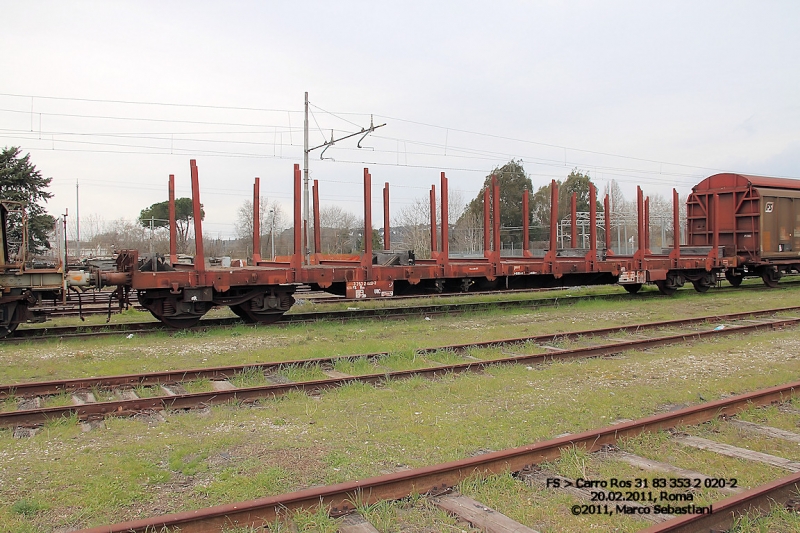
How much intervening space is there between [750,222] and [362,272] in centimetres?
1530

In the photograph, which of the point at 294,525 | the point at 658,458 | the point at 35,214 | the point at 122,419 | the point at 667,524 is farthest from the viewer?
the point at 35,214

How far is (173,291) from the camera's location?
1103cm

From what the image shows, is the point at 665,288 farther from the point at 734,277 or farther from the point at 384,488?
the point at 384,488

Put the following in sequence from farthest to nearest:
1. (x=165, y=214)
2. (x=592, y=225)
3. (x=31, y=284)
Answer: (x=165, y=214) < (x=592, y=225) < (x=31, y=284)

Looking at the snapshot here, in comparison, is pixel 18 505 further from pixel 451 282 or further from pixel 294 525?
pixel 451 282

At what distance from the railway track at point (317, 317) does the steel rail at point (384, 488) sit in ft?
28.7

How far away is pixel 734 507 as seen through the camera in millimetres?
3604

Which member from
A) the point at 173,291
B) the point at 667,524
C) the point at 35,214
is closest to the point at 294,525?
the point at 667,524

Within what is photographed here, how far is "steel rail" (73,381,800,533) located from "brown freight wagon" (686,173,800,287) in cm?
1633

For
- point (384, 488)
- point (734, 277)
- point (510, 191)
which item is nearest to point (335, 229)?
point (510, 191)

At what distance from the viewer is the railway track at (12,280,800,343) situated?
1139cm

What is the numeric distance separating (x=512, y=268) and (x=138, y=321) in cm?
933

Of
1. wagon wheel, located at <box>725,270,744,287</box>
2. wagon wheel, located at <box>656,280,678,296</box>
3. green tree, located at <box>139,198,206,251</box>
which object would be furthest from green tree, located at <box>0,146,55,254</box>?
wagon wheel, located at <box>725,270,744,287</box>

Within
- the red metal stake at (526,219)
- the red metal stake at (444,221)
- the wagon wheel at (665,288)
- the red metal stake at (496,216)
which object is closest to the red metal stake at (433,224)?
the red metal stake at (444,221)
